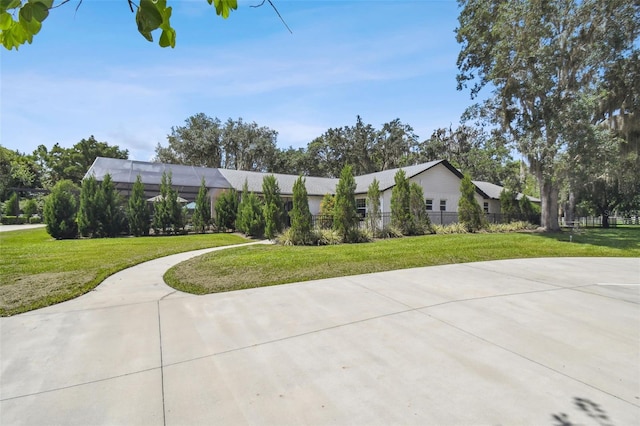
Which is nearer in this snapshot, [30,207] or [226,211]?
[226,211]

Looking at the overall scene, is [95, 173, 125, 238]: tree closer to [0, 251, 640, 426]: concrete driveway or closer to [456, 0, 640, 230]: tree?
[0, 251, 640, 426]: concrete driveway

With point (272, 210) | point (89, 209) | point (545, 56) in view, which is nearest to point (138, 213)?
point (89, 209)

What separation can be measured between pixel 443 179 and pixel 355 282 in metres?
18.9

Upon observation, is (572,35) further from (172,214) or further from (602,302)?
(172,214)

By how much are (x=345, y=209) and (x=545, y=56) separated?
37.7 feet

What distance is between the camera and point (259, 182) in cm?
2486

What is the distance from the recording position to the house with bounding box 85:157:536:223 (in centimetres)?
2050

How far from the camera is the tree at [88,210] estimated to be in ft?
50.7

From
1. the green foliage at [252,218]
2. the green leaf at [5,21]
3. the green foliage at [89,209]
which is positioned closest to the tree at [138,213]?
the green foliage at [89,209]

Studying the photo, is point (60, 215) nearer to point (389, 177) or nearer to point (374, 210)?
point (374, 210)

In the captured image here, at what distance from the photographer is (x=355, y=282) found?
6457 millimetres

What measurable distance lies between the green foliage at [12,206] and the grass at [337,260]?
33336mm

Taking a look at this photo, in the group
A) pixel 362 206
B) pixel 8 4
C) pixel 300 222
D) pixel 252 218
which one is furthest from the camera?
pixel 362 206

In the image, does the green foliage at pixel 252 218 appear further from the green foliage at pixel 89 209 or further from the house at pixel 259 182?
the green foliage at pixel 89 209
